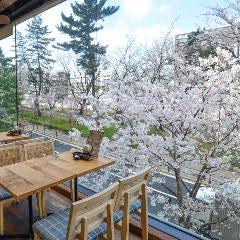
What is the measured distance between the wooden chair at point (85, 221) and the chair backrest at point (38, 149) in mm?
1170

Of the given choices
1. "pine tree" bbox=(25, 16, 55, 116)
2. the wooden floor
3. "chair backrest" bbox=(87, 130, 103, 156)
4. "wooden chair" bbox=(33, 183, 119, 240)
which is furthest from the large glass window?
"wooden chair" bbox=(33, 183, 119, 240)

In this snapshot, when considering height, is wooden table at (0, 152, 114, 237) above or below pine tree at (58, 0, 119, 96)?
below

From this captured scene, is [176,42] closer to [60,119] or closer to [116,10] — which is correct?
[116,10]

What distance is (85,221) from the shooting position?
1.29 meters

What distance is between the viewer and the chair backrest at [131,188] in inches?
62.6

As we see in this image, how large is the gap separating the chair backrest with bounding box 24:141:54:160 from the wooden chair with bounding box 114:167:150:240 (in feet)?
4.41

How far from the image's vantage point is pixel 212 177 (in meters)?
5.35

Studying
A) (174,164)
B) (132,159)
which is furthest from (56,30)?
(174,164)

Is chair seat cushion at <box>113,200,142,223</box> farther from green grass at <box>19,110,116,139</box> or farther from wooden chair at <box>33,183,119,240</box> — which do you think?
green grass at <box>19,110,116,139</box>

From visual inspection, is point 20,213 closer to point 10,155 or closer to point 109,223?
point 10,155

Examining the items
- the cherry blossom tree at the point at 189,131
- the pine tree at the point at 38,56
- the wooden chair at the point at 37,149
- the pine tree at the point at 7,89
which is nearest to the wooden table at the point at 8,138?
the wooden chair at the point at 37,149

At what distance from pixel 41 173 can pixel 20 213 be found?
100cm

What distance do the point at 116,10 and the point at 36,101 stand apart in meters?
5.20

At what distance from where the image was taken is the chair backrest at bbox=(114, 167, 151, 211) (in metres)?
1.59
